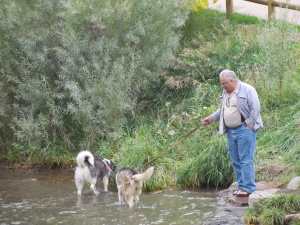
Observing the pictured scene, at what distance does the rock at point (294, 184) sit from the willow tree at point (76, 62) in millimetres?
5140

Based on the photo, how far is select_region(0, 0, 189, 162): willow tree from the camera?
1502 cm

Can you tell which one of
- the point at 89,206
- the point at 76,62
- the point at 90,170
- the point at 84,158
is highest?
the point at 76,62

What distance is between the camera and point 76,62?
15266mm

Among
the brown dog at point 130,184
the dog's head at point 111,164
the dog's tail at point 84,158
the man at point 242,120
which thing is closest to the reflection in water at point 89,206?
the brown dog at point 130,184

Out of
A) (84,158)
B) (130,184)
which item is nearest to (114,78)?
(84,158)

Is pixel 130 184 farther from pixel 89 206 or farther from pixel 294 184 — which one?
pixel 294 184

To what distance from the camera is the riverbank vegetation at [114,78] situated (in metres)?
14.1

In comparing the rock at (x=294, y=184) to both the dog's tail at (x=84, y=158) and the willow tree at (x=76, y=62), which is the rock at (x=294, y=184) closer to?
the dog's tail at (x=84, y=158)

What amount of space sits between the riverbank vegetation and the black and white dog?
668mm

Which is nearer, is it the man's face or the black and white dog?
the man's face

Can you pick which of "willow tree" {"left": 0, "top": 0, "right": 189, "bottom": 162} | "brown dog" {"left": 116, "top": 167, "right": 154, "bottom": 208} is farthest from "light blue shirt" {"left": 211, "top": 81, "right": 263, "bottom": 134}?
"willow tree" {"left": 0, "top": 0, "right": 189, "bottom": 162}

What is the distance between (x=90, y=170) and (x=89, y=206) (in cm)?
112

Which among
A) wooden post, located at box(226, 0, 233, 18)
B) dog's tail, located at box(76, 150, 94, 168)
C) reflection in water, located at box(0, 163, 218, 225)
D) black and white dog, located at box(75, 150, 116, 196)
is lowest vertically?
reflection in water, located at box(0, 163, 218, 225)

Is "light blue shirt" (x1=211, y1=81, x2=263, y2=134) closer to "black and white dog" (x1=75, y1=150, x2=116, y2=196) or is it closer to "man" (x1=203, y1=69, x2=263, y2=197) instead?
"man" (x1=203, y1=69, x2=263, y2=197)
